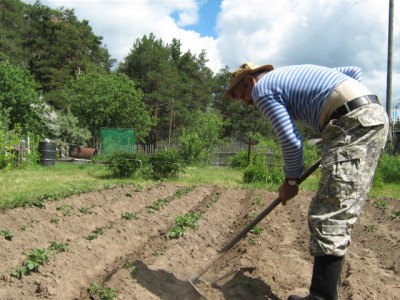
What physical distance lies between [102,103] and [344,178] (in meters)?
29.8

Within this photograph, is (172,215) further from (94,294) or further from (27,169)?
(27,169)

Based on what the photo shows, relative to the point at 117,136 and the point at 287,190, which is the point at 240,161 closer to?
the point at 117,136

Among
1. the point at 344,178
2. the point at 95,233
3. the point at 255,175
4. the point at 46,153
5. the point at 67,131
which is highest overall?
the point at 67,131

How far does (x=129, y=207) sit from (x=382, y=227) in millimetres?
4238

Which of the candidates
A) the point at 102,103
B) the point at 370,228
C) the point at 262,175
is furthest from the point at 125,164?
the point at 102,103

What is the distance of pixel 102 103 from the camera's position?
102ft

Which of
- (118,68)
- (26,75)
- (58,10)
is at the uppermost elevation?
(58,10)

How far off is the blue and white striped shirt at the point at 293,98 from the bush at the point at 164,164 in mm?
10084

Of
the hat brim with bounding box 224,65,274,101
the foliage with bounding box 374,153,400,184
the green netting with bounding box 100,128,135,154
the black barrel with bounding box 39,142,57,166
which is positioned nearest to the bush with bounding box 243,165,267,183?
the foliage with bounding box 374,153,400,184

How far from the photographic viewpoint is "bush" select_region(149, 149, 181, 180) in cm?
1292

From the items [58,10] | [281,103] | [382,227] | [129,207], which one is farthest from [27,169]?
[58,10]

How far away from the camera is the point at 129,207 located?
7531 mm

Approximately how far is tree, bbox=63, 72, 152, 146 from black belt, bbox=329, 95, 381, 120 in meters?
29.2

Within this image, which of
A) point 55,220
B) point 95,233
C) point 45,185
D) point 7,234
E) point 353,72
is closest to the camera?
point 353,72
